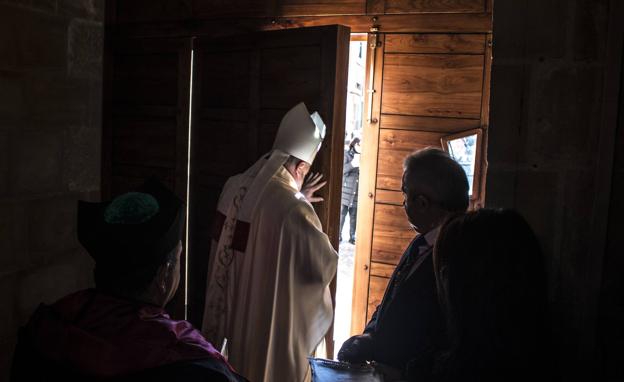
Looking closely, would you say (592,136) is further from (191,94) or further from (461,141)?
(191,94)

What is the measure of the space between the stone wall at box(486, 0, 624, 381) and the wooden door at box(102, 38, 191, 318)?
321 centimetres

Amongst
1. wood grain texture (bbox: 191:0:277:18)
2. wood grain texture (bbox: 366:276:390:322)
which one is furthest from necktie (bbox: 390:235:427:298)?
wood grain texture (bbox: 191:0:277:18)

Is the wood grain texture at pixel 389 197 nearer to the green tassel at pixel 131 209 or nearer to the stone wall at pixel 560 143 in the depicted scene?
the stone wall at pixel 560 143

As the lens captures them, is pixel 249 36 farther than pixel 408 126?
No

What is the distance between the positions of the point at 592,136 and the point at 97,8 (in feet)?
6.63

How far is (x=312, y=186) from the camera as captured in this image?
11.4 ft

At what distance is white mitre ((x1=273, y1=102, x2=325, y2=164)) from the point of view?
3307 millimetres

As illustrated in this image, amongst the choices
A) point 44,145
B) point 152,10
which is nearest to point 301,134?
Answer: point 44,145

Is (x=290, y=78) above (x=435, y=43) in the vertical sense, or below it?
below

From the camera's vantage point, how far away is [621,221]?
178 cm

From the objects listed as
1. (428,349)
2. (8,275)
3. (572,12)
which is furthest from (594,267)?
(8,275)

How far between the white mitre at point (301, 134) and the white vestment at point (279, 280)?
0.34 feet

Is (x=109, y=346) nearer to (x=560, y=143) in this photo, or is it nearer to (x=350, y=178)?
(x=560, y=143)

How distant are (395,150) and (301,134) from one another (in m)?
1.42
